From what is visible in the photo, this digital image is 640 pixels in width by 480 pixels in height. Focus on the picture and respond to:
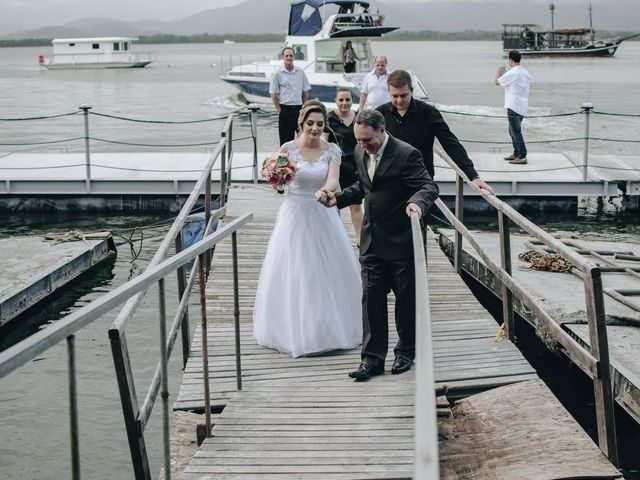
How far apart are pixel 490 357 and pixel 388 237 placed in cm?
120

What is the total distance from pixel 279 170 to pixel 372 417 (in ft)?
7.43

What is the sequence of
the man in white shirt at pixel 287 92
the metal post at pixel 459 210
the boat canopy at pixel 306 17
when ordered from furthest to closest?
1. the boat canopy at pixel 306 17
2. the man in white shirt at pixel 287 92
3. the metal post at pixel 459 210

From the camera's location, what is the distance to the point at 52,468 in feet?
25.1

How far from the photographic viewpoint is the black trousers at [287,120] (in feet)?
44.8

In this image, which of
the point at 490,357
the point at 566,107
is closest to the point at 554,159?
the point at 490,357

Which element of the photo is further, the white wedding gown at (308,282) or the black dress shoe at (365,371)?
the white wedding gown at (308,282)

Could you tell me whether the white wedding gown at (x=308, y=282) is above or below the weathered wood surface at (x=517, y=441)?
above

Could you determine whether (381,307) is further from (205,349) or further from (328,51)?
(328,51)

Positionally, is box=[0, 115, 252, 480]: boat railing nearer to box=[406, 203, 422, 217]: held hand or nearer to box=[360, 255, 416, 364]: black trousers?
box=[360, 255, 416, 364]: black trousers

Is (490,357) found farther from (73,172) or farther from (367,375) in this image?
(73,172)

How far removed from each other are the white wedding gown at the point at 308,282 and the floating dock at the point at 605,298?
5.97ft

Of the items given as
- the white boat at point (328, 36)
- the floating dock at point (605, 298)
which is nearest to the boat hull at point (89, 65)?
the white boat at point (328, 36)

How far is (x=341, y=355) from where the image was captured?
642 cm

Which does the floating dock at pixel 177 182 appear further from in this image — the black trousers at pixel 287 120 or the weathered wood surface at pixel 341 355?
the weathered wood surface at pixel 341 355
